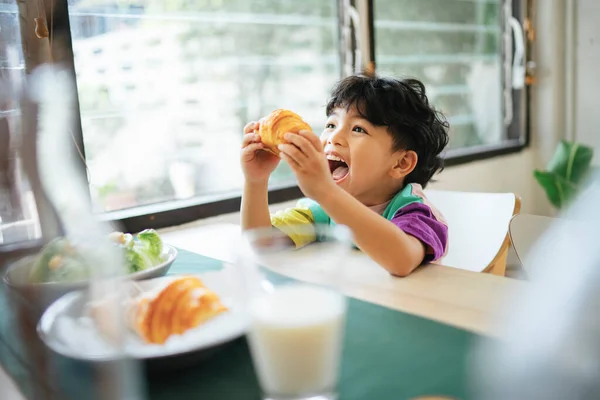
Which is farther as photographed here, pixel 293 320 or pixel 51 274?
pixel 51 274

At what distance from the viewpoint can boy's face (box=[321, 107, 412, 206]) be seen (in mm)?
1179

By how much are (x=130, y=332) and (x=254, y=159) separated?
2.25ft

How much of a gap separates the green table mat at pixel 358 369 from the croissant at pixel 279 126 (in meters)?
0.41

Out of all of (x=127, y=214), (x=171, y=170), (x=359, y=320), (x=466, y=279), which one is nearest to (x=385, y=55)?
(x=171, y=170)

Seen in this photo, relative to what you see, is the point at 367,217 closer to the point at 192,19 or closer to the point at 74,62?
the point at 74,62

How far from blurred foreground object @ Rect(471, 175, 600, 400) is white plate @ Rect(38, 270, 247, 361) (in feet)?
0.82

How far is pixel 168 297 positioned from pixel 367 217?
435 millimetres

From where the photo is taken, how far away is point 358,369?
57cm

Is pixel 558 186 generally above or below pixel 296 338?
below

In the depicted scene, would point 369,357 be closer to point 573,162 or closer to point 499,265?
point 499,265

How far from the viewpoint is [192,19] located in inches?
74.5

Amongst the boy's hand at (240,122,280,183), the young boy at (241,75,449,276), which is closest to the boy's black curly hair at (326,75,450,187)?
the young boy at (241,75,449,276)

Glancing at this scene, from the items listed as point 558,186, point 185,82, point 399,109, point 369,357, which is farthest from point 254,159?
point 558,186

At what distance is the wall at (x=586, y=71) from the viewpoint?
297cm
